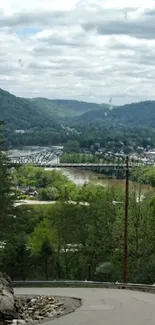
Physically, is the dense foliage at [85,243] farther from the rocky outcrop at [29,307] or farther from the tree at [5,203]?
the rocky outcrop at [29,307]

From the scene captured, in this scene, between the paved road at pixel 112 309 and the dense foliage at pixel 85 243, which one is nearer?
the paved road at pixel 112 309

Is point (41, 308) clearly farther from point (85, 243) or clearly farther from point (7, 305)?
point (85, 243)

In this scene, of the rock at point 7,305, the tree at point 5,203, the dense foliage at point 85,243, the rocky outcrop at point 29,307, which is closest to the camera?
the rock at point 7,305

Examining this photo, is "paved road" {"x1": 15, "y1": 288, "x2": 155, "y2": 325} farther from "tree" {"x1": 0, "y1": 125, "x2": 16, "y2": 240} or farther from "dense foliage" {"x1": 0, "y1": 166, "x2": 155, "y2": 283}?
"tree" {"x1": 0, "y1": 125, "x2": 16, "y2": 240}

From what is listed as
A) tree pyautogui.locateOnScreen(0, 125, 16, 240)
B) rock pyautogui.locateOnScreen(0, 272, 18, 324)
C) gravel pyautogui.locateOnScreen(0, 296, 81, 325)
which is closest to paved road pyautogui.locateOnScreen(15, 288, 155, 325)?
gravel pyautogui.locateOnScreen(0, 296, 81, 325)

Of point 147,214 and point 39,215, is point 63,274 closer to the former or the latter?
point 147,214

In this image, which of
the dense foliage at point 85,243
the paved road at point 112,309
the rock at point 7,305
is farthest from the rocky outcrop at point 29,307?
the dense foliage at point 85,243

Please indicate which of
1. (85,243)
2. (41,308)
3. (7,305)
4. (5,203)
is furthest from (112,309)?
(85,243)

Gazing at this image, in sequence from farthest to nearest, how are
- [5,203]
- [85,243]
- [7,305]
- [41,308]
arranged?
[85,243] → [5,203] → [41,308] → [7,305]

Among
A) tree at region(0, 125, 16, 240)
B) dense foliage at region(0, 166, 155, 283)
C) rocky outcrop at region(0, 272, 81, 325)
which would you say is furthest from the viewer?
dense foliage at region(0, 166, 155, 283)
